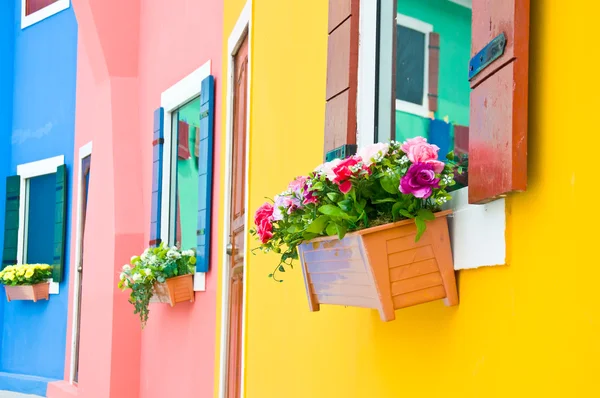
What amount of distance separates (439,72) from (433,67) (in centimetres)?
4

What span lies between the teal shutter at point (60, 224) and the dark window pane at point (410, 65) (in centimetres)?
672

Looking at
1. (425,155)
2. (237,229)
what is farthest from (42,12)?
(425,155)

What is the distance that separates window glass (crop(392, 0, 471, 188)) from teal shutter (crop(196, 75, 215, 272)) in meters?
2.01

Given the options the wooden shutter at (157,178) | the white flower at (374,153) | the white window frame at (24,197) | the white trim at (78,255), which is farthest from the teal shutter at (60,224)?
the white flower at (374,153)

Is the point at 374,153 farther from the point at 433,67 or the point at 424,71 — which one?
the point at 433,67

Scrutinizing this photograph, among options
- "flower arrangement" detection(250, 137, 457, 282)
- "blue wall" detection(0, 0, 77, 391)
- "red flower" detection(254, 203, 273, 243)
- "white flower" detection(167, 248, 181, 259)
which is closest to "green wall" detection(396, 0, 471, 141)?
"red flower" detection(254, 203, 273, 243)

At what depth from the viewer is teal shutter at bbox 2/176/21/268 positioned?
10.4 metres

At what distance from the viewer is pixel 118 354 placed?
679cm

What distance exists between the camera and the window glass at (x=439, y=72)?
9.89ft

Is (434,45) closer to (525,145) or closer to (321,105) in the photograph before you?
(321,105)

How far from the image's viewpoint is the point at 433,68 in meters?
3.56

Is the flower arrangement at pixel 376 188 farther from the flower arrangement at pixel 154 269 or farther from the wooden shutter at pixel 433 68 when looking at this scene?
the flower arrangement at pixel 154 269

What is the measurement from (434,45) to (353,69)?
102cm

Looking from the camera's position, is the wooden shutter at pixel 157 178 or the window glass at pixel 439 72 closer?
the window glass at pixel 439 72
